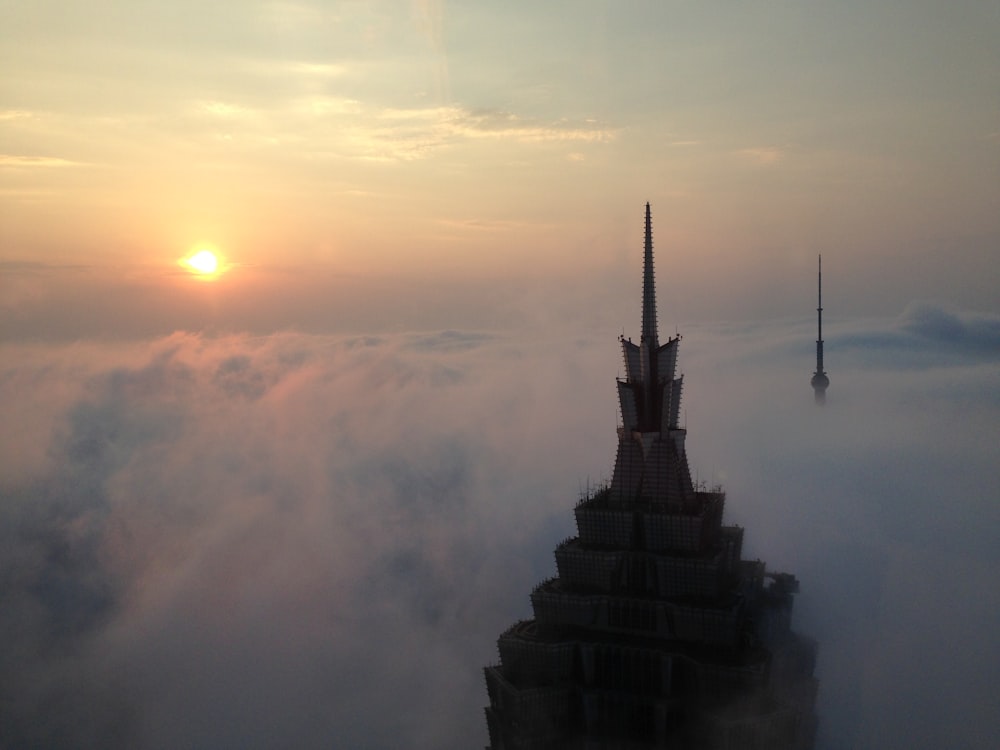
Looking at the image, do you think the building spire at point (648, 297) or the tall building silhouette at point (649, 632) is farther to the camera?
the building spire at point (648, 297)

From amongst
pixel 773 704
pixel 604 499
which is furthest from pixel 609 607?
pixel 773 704

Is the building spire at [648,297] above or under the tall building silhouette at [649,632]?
above

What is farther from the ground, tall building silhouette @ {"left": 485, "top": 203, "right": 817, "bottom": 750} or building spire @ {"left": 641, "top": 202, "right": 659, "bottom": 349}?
building spire @ {"left": 641, "top": 202, "right": 659, "bottom": 349}

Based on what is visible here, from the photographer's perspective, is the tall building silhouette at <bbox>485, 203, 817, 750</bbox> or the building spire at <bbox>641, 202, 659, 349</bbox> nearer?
the tall building silhouette at <bbox>485, 203, 817, 750</bbox>

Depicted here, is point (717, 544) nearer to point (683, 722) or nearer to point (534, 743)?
point (683, 722)
